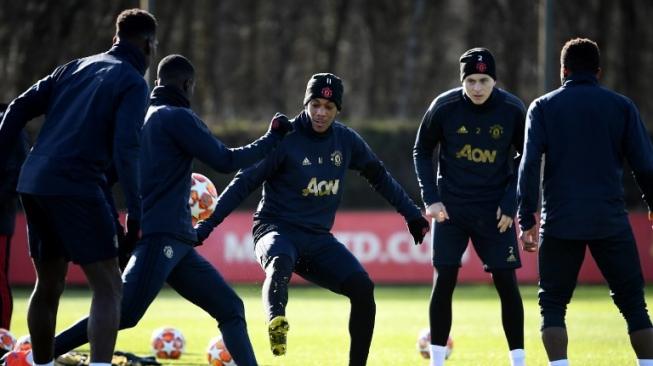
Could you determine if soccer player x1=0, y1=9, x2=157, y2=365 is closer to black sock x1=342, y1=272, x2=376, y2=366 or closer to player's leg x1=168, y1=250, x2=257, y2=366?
player's leg x1=168, y1=250, x2=257, y2=366

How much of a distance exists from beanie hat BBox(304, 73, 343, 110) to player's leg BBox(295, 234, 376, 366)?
1.07m

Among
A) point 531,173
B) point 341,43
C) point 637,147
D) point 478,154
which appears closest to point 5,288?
point 478,154

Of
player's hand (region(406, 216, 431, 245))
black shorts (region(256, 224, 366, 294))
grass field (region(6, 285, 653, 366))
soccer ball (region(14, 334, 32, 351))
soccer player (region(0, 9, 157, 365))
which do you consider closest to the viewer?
soccer player (region(0, 9, 157, 365))

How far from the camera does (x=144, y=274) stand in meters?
8.59

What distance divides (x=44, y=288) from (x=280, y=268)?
169 cm

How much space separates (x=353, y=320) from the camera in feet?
31.1

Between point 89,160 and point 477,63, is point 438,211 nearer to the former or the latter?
point 477,63

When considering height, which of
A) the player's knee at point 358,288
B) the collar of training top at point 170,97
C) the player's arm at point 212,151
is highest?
the collar of training top at point 170,97

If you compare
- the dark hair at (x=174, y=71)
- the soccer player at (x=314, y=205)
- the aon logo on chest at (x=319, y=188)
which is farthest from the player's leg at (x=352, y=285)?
the dark hair at (x=174, y=71)

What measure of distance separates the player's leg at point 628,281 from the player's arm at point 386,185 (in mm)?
1613

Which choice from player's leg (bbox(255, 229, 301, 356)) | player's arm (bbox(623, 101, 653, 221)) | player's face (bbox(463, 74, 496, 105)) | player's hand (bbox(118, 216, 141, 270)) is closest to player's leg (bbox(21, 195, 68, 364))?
player's hand (bbox(118, 216, 141, 270))

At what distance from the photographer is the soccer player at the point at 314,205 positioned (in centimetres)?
948

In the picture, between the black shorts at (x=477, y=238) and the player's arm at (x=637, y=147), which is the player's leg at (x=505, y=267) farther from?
the player's arm at (x=637, y=147)

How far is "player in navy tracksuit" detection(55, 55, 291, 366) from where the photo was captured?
28.2ft
